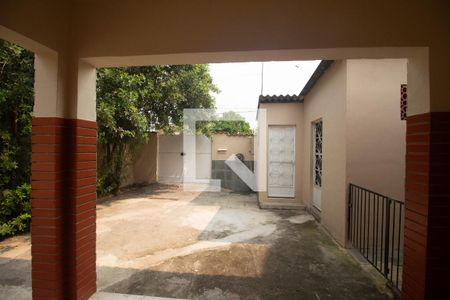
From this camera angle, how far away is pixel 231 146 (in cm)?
1155

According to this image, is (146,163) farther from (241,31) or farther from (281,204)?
(241,31)

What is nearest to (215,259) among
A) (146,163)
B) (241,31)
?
(241,31)

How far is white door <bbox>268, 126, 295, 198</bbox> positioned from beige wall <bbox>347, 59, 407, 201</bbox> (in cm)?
361

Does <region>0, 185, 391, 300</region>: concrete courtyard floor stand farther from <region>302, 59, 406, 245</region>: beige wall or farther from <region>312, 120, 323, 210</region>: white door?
<region>302, 59, 406, 245</region>: beige wall

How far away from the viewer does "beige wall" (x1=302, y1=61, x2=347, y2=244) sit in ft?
14.7

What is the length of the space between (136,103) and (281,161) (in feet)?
16.6

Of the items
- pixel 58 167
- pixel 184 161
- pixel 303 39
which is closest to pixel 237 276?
pixel 58 167

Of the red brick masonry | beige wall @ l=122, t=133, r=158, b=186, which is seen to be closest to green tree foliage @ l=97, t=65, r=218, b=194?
beige wall @ l=122, t=133, r=158, b=186

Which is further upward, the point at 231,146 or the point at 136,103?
the point at 136,103

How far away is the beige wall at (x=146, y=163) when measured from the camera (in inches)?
452

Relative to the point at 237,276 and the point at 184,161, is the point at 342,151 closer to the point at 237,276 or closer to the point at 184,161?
the point at 237,276

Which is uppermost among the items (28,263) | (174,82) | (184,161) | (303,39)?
(174,82)

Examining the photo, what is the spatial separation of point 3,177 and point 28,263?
6.63ft

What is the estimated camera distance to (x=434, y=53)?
2.08 m
